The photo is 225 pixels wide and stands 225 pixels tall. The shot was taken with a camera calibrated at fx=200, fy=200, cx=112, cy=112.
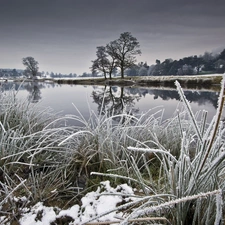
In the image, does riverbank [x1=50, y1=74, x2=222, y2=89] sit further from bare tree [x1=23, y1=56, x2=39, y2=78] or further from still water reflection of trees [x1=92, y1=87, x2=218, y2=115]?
bare tree [x1=23, y1=56, x2=39, y2=78]

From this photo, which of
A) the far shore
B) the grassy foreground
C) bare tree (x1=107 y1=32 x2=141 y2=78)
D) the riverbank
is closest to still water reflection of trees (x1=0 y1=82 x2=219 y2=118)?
the grassy foreground

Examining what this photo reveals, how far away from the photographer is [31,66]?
1988 inches

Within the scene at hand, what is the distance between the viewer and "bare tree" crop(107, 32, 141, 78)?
30250 mm

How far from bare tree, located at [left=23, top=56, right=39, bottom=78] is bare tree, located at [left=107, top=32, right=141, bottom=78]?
1111 inches

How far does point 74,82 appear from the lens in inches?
1700

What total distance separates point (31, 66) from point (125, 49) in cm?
2998

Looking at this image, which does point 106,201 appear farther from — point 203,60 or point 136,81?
point 203,60

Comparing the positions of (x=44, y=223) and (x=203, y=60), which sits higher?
(x=203, y=60)

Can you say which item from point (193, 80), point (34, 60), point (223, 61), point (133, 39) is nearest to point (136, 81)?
point (133, 39)

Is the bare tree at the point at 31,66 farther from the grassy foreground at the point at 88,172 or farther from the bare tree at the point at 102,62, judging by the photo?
the grassy foreground at the point at 88,172

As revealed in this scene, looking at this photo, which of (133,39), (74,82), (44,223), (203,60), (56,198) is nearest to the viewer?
(44,223)

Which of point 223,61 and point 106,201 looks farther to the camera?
point 223,61

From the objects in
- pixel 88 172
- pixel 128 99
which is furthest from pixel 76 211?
pixel 128 99

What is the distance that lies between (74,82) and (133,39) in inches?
702
